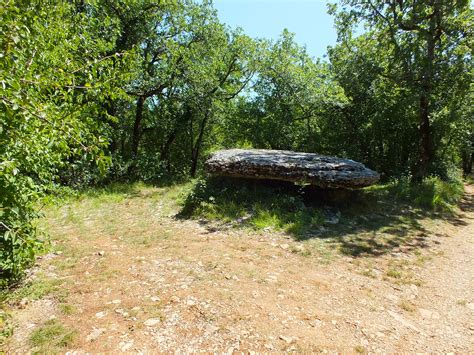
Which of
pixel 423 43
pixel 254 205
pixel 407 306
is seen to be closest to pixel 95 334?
pixel 407 306

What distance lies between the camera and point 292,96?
1555 cm

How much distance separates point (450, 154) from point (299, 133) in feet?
31.3

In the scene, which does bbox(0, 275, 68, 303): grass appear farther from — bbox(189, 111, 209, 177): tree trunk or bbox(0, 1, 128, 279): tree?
bbox(189, 111, 209, 177): tree trunk

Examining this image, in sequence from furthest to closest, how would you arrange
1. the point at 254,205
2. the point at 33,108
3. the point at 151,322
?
the point at 254,205 → the point at 151,322 → the point at 33,108

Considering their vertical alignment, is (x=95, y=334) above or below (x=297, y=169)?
below

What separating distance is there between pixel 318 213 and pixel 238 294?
4569mm

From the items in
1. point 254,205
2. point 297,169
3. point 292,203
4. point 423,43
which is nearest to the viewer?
point 254,205

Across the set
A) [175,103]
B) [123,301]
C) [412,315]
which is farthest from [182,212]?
[175,103]

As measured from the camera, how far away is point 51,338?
329 centimetres

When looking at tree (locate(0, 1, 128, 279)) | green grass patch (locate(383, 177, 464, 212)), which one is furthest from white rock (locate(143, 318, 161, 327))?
green grass patch (locate(383, 177, 464, 212))

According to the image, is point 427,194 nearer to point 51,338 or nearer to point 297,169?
point 297,169

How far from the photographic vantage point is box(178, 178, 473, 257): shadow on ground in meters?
6.92

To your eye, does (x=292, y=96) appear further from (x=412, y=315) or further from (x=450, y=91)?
(x=412, y=315)

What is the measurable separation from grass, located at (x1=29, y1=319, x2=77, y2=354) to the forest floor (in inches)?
0.5
